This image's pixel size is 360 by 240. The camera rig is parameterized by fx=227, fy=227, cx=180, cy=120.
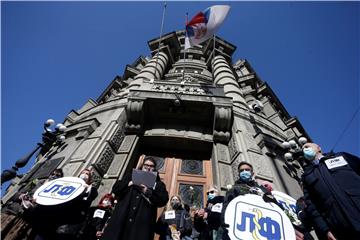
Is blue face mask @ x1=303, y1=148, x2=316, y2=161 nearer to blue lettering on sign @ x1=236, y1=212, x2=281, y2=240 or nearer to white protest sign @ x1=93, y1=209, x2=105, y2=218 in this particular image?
blue lettering on sign @ x1=236, y1=212, x2=281, y2=240

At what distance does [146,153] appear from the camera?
884 cm

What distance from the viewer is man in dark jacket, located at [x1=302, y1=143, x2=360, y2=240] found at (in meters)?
2.66

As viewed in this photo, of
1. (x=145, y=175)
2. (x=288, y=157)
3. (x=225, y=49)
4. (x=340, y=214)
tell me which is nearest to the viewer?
(x=340, y=214)

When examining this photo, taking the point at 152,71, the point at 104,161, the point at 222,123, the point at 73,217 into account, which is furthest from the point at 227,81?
the point at 73,217

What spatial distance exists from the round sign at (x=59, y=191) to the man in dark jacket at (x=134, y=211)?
0.70m

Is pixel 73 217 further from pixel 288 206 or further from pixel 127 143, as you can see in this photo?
pixel 127 143

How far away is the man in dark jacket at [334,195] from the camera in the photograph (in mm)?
2662

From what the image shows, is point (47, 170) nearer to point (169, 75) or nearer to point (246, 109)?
point (246, 109)

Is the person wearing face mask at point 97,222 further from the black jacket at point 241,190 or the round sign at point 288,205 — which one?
the round sign at point 288,205

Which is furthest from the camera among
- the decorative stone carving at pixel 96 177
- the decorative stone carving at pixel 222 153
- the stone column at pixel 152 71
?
the stone column at pixel 152 71

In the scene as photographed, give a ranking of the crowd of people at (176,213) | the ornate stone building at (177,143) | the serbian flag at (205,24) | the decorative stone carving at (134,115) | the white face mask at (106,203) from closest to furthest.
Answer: the crowd of people at (176,213) → the white face mask at (106,203) → the ornate stone building at (177,143) → the decorative stone carving at (134,115) → the serbian flag at (205,24)

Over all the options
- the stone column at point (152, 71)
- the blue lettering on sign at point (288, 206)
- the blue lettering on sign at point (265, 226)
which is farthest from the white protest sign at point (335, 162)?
the stone column at point (152, 71)

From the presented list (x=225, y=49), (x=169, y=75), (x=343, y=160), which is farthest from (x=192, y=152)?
(x=225, y=49)

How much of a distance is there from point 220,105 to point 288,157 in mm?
3072
